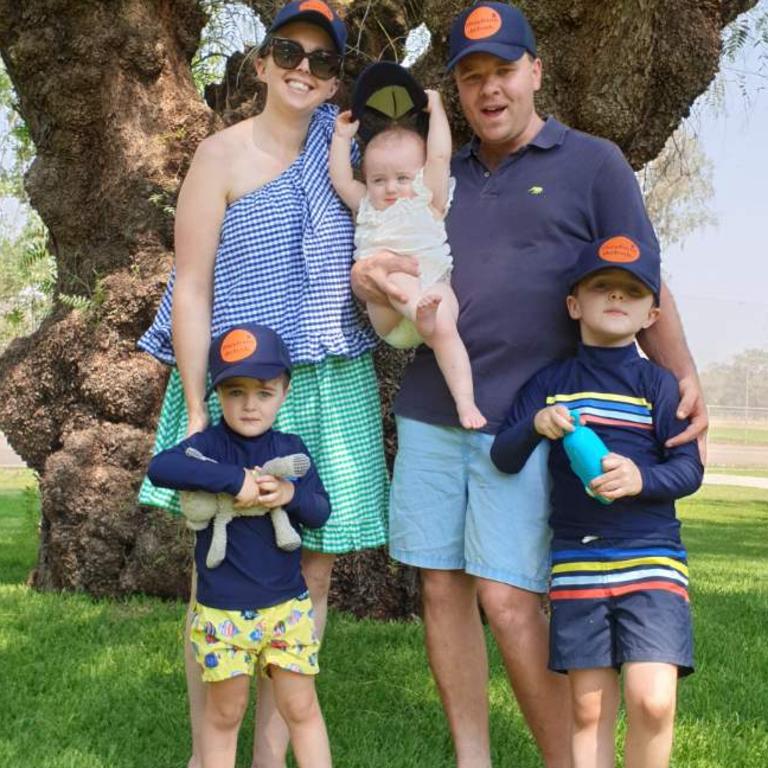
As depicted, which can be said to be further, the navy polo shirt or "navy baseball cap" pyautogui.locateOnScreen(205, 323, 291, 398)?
the navy polo shirt

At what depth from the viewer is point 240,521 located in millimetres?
3344

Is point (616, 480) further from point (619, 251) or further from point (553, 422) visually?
point (619, 251)

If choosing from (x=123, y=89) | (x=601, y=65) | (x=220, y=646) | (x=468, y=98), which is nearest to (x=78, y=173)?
(x=123, y=89)

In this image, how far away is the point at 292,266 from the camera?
3.61 metres

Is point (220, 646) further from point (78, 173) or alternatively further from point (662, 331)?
point (78, 173)

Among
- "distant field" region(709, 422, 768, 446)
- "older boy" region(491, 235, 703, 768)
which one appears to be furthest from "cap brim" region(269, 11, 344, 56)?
"distant field" region(709, 422, 768, 446)

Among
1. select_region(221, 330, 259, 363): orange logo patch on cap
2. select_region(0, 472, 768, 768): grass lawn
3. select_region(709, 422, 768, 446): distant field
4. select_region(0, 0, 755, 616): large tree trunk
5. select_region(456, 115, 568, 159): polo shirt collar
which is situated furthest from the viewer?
select_region(709, 422, 768, 446): distant field

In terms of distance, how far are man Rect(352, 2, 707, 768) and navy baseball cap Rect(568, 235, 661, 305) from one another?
0.48 feet

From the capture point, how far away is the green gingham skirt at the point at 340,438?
365 centimetres

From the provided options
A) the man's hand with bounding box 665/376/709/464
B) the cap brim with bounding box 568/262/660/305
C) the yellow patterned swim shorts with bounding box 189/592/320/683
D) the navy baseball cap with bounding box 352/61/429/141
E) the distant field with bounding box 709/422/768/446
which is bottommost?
the distant field with bounding box 709/422/768/446

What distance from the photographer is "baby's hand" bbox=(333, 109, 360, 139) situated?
3.65m

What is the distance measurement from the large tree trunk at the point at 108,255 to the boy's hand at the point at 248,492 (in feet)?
8.90

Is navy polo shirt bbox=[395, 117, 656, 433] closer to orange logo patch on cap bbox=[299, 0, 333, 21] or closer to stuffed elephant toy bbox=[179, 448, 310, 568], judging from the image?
stuffed elephant toy bbox=[179, 448, 310, 568]

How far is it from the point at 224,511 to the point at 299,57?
56.1 inches
